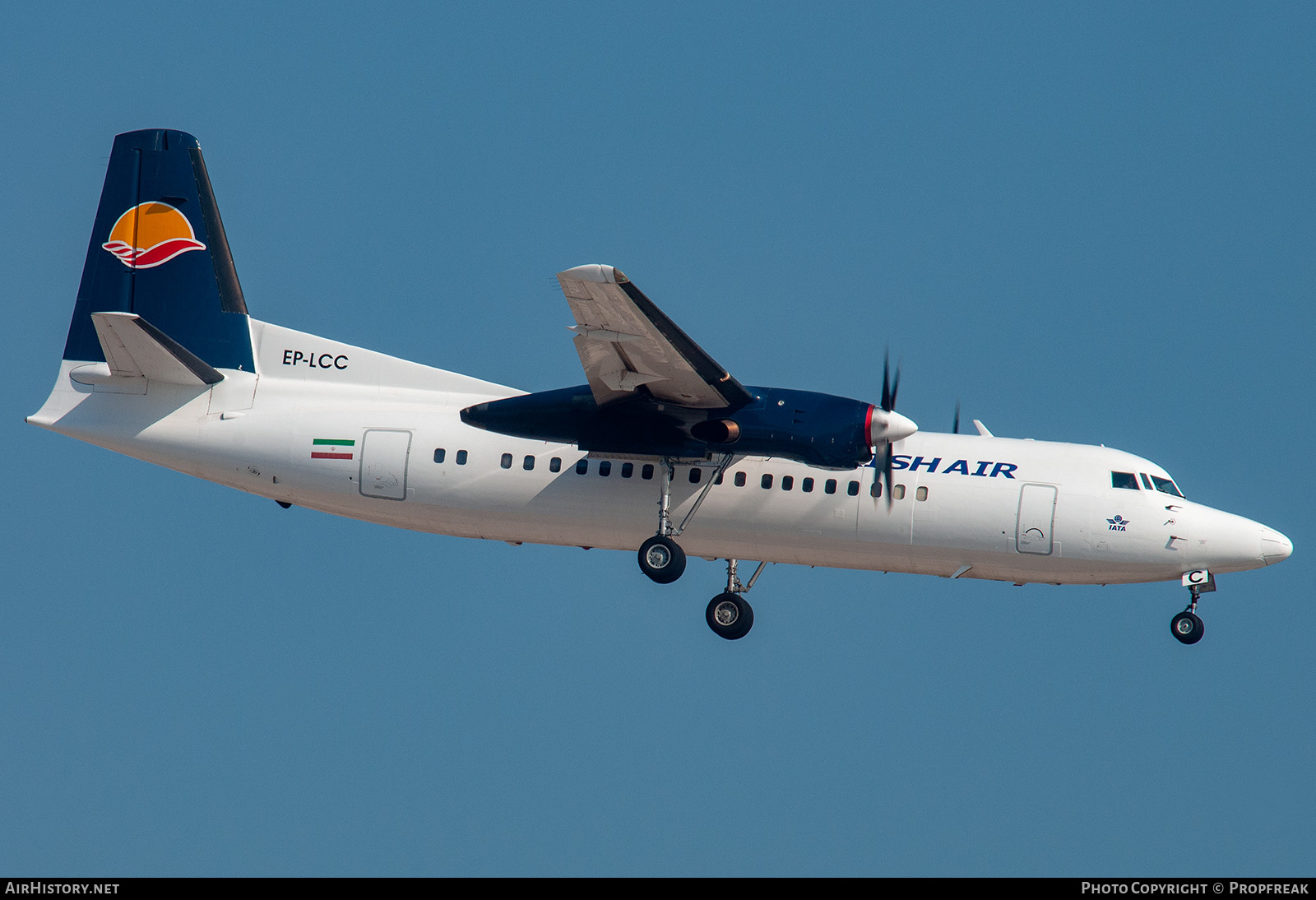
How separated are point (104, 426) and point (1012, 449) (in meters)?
15.0

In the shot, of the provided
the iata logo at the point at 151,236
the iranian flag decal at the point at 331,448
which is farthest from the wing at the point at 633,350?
the iata logo at the point at 151,236

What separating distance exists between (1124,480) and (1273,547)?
2.51 meters

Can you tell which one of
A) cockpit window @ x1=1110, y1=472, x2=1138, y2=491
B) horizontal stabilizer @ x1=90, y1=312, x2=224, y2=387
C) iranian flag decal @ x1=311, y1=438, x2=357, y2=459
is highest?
horizontal stabilizer @ x1=90, y1=312, x2=224, y2=387

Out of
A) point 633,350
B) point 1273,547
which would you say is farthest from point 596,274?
point 1273,547

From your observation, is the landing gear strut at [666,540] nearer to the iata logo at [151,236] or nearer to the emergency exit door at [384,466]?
the emergency exit door at [384,466]

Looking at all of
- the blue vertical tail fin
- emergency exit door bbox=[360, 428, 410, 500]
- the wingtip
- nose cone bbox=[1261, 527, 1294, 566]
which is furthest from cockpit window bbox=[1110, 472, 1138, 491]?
the blue vertical tail fin

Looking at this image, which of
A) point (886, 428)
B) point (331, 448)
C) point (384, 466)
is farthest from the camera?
point (331, 448)

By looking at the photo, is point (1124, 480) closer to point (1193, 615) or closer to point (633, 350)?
point (1193, 615)

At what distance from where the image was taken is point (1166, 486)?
24703mm

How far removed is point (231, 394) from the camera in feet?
85.7

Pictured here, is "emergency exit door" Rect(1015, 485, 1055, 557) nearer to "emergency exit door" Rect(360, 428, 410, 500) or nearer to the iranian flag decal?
"emergency exit door" Rect(360, 428, 410, 500)

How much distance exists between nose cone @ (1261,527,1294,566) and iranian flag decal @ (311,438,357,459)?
47.9ft

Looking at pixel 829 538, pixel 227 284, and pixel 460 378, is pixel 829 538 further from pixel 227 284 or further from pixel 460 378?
pixel 227 284

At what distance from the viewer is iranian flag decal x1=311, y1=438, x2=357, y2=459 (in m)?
25.3
